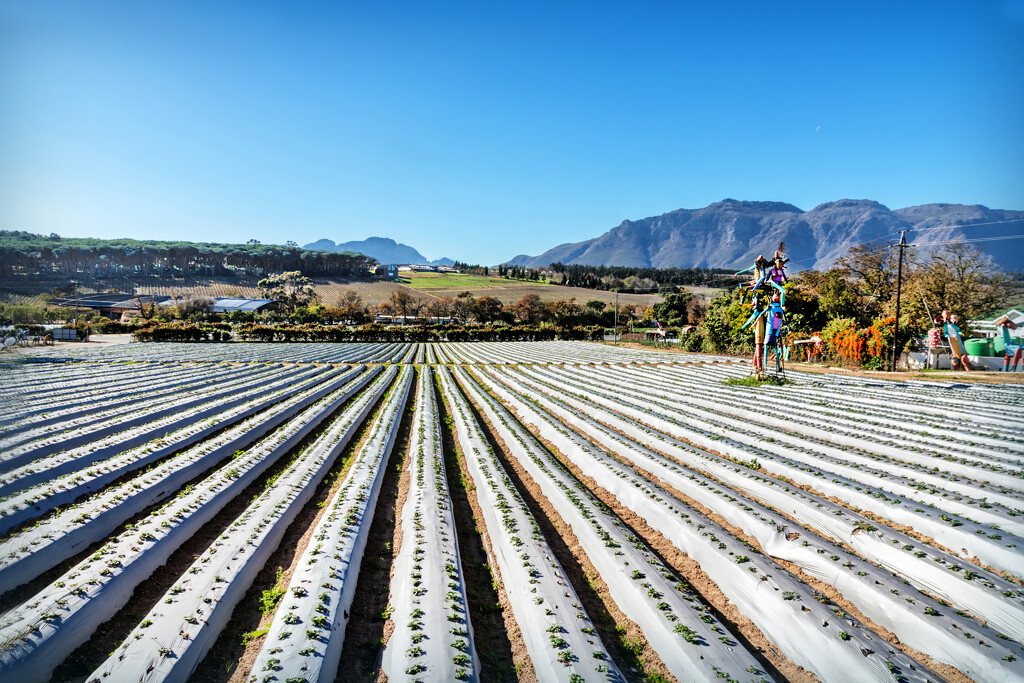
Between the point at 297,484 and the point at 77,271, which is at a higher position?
the point at 77,271

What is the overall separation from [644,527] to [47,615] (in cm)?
672

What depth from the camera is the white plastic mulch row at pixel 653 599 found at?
3727 millimetres

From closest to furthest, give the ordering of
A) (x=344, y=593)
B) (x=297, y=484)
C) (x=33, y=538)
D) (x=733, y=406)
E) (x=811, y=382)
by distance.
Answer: (x=344, y=593)
(x=33, y=538)
(x=297, y=484)
(x=733, y=406)
(x=811, y=382)

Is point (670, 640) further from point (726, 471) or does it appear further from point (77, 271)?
point (77, 271)

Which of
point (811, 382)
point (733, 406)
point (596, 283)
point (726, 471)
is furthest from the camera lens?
point (596, 283)

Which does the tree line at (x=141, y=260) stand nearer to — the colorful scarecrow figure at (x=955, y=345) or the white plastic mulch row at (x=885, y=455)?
the white plastic mulch row at (x=885, y=455)

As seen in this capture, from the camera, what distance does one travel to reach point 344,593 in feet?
15.2

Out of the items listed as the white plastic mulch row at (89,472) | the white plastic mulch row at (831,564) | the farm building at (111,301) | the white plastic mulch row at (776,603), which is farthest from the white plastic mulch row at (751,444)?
the farm building at (111,301)

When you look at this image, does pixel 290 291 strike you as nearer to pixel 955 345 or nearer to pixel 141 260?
pixel 141 260

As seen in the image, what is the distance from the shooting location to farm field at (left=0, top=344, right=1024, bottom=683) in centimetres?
384

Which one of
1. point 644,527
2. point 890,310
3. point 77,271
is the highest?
point 77,271

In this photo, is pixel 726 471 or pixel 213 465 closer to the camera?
pixel 726 471

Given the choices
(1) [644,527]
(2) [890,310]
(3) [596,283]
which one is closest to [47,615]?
(1) [644,527]

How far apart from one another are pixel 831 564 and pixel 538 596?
340 centimetres
